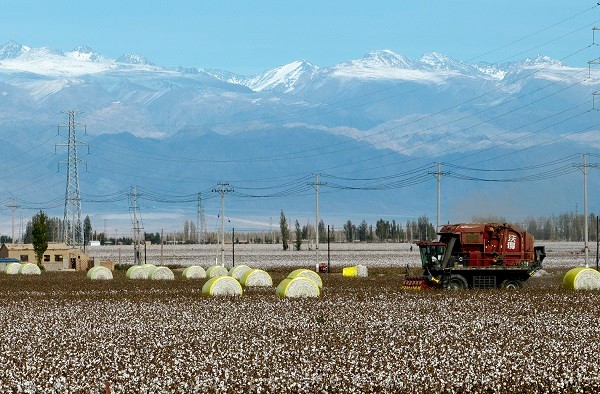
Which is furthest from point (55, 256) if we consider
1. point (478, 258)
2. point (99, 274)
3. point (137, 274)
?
point (478, 258)

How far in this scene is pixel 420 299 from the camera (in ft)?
138

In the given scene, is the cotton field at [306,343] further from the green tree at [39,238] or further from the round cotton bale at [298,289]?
the green tree at [39,238]

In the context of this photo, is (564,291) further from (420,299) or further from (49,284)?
(49,284)

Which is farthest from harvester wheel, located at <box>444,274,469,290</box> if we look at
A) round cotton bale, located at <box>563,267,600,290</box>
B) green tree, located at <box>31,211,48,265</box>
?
green tree, located at <box>31,211,48,265</box>

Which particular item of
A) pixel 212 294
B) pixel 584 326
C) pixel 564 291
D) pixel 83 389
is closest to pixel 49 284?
pixel 212 294

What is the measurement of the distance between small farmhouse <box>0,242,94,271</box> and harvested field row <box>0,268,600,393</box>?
167 feet

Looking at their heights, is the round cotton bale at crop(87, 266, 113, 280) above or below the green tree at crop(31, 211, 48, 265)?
below

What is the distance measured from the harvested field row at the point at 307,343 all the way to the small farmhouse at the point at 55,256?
167 feet

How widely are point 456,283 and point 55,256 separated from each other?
63.8 m

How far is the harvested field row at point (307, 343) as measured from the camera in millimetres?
22219

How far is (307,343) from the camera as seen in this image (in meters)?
28.1

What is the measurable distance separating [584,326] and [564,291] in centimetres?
1481

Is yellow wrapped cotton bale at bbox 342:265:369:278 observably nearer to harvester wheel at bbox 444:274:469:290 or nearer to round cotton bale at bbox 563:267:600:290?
harvester wheel at bbox 444:274:469:290

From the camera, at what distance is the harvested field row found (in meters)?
22.2
